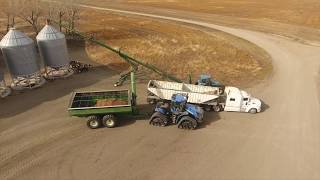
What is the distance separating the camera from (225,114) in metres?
27.6


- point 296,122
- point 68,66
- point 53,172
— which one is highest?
point 68,66

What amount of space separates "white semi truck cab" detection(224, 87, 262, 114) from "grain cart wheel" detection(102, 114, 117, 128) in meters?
8.71

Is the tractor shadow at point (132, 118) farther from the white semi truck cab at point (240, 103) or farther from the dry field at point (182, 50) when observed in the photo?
the dry field at point (182, 50)

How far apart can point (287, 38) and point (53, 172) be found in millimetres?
36758

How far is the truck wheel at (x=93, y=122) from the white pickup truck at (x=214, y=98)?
16.2 ft

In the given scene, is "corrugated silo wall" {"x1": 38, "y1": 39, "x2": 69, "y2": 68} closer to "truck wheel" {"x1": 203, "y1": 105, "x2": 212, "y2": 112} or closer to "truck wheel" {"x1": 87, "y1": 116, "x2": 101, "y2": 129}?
"truck wheel" {"x1": 87, "y1": 116, "x2": 101, "y2": 129}

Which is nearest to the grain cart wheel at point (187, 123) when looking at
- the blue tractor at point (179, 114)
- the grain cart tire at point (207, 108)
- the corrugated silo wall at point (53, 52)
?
the blue tractor at point (179, 114)

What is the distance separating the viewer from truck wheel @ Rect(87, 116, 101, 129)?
2564 cm

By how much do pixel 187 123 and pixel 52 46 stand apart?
1600cm

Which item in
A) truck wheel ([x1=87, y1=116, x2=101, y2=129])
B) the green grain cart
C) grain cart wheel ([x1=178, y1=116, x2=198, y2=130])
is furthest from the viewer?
truck wheel ([x1=87, y1=116, x2=101, y2=129])

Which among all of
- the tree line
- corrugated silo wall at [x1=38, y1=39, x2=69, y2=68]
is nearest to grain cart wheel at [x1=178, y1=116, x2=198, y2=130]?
corrugated silo wall at [x1=38, y1=39, x2=69, y2=68]

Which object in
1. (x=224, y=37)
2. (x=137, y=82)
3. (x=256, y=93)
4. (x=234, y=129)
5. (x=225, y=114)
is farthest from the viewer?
(x=224, y=37)

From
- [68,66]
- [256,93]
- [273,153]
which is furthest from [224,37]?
[273,153]

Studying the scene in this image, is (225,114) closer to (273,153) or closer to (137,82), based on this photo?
(273,153)
